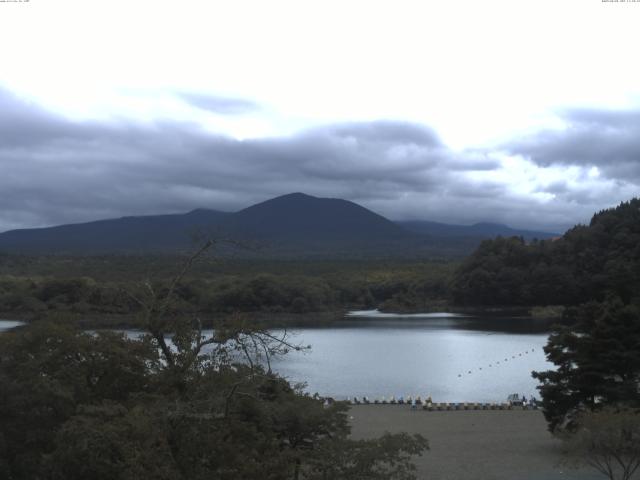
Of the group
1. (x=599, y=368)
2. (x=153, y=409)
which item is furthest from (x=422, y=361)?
(x=153, y=409)

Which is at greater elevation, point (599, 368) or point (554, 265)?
point (554, 265)

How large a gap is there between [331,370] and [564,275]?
54.8m

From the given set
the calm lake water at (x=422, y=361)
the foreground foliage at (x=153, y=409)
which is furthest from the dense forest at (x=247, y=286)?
the foreground foliage at (x=153, y=409)

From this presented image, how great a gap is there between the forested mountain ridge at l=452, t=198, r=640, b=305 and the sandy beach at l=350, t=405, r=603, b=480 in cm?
6021

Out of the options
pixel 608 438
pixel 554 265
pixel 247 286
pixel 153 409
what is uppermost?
pixel 554 265

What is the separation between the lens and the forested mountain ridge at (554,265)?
3383 inches

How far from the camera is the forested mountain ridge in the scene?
8594cm

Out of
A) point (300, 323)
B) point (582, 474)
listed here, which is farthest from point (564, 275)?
point (582, 474)

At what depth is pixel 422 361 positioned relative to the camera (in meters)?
44.0

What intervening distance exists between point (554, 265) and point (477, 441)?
237ft

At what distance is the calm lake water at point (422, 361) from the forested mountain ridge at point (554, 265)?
1878cm

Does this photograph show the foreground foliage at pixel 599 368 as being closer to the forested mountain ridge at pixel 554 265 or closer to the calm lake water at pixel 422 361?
the calm lake water at pixel 422 361

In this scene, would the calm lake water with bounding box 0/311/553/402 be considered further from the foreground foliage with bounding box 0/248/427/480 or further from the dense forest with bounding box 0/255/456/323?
the foreground foliage with bounding box 0/248/427/480

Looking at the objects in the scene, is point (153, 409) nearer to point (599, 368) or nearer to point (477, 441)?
point (599, 368)
